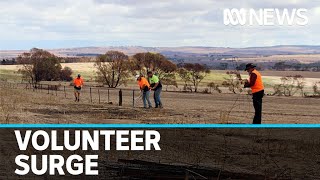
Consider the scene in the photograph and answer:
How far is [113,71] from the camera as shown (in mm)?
77688

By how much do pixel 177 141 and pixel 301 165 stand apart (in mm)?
2944

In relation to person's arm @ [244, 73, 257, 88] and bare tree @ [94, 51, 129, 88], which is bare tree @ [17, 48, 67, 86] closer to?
bare tree @ [94, 51, 129, 88]

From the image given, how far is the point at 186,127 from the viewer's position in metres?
13.6

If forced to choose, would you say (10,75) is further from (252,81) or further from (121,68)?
(252,81)

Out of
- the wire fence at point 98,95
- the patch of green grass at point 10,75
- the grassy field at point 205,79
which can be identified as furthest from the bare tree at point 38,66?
the wire fence at point 98,95

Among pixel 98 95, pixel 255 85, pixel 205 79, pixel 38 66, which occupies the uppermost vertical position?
pixel 255 85

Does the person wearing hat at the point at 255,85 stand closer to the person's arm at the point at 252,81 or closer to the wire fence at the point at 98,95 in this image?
the person's arm at the point at 252,81

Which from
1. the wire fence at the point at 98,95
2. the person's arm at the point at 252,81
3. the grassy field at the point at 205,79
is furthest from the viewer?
the grassy field at the point at 205,79

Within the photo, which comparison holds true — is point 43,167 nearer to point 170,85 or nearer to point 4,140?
point 4,140

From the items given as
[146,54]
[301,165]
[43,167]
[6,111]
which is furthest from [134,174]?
[146,54]

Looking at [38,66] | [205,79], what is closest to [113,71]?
[38,66]

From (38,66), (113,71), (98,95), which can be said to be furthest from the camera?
(113,71)

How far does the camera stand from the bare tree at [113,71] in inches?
3031

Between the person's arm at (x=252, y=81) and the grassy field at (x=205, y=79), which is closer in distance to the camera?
the person's arm at (x=252, y=81)
